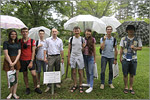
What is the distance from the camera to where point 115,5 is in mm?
13406

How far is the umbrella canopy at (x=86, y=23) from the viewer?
373 cm

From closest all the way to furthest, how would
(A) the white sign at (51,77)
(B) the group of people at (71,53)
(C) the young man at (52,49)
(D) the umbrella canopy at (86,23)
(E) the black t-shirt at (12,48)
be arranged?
(E) the black t-shirt at (12,48) → (B) the group of people at (71,53) → (A) the white sign at (51,77) → (C) the young man at (52,49) → (D) the umbrella canopy at (86,23)

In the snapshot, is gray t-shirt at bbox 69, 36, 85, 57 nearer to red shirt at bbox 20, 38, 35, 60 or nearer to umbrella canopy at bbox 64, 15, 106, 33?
umbrella canopy at bbox 64, 15, 106, 33

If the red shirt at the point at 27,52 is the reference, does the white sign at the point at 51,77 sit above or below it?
below

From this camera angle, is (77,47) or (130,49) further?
(77,47)

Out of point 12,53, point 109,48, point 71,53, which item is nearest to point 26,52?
point 12,53

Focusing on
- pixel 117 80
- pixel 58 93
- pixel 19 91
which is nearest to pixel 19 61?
pixel 19 91

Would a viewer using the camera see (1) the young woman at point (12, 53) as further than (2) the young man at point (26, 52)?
No

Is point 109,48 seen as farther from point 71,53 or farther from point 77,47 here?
point 71,53

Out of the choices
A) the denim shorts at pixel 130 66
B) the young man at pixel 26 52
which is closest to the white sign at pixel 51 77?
the young man at pixel 26 52

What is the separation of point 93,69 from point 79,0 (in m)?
11.0

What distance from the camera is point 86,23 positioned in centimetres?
486

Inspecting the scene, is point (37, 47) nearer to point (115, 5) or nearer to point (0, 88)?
point (0, 88)

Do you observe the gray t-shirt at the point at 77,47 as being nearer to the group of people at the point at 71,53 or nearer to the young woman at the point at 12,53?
the group of people at the point at 71,53
